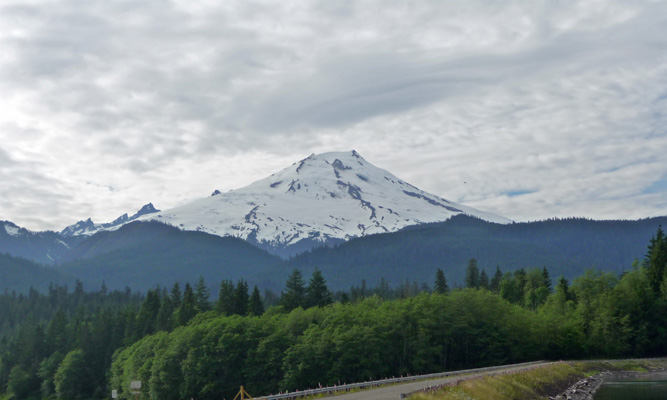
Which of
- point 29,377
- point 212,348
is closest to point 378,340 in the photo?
point 212,348

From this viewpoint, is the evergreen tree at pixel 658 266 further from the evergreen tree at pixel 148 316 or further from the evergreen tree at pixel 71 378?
the evergreen tree at pixel 71 378

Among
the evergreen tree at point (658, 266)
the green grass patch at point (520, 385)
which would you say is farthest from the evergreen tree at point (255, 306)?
the evergreen tree at point (658, 266)

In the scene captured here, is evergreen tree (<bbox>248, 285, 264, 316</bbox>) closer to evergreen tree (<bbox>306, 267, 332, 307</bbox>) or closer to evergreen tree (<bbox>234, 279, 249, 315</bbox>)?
evergreen tree (<bbox>234, 279, 249, 315</bbox>)

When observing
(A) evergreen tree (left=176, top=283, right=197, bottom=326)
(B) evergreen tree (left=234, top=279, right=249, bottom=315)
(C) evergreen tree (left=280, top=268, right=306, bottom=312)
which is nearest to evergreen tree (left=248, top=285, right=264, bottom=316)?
(B) evergreen tree (left=234, top=279, right=249, bottom=315)

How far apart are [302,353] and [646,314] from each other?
62.4 metres

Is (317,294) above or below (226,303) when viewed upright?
above

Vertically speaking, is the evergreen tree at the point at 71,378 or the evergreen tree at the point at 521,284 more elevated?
the evergreen tree at the point at 521,284

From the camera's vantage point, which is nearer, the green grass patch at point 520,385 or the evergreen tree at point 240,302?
the green grass patch at point 520,385

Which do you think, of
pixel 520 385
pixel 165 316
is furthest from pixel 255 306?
pixel 520 385

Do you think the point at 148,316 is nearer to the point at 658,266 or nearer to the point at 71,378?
the point at 71,378

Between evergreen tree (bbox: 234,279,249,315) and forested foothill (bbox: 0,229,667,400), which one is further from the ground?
evergreen tree (bbox: 234,279,249,315)

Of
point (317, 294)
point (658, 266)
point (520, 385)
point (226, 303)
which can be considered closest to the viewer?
point (520, 385)

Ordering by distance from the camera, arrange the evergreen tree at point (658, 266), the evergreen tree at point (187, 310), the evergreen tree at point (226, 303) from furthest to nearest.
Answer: the evergreen tree at point (187, 310) → the evergreen tree at point (226, 303) → the evergreen tree at point (658, 266)

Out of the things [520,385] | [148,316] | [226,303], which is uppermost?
[226,303]
